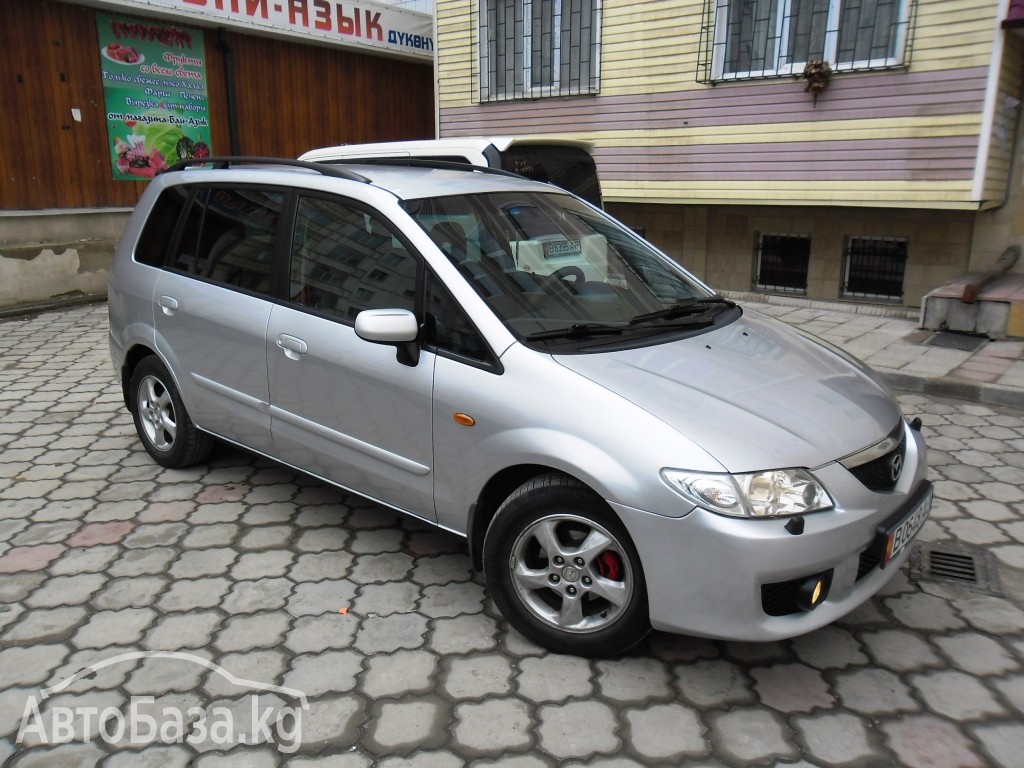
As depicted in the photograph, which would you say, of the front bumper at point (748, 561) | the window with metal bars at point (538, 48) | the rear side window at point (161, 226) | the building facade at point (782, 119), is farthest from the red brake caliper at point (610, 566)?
the window with metal bars at point (538, 48)

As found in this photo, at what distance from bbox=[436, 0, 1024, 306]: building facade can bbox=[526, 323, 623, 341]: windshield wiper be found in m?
6.32

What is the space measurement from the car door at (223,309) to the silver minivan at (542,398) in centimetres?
1

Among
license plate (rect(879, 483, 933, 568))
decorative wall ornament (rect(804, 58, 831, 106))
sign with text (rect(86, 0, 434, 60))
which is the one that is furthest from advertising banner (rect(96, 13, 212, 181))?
license plate (rect(879, 483, 933, 568))

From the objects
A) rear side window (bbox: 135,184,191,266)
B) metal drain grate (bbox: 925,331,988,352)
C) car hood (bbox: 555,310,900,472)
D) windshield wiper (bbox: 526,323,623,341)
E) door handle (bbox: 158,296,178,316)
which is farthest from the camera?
metal drain grate (bbox: 925,331,988,352)

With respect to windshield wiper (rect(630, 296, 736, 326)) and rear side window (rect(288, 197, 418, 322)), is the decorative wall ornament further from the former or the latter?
rear side window (rect(288, 197, 418, 322))

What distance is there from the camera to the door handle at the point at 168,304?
14.0 ft

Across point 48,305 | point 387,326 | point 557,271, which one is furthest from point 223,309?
point 48,305

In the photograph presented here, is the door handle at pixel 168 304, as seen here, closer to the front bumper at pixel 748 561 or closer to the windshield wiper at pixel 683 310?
the windshield wiper at pixel 683 310

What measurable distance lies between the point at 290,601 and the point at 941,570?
2890 mm

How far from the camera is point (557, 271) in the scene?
135 inches

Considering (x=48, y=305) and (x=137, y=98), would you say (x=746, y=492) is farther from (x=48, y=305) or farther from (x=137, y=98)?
(x=137, y=98)

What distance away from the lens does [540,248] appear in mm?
3549

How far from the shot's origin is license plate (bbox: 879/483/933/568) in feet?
9.00

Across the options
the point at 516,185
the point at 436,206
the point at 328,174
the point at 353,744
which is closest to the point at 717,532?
the point at 353,744
